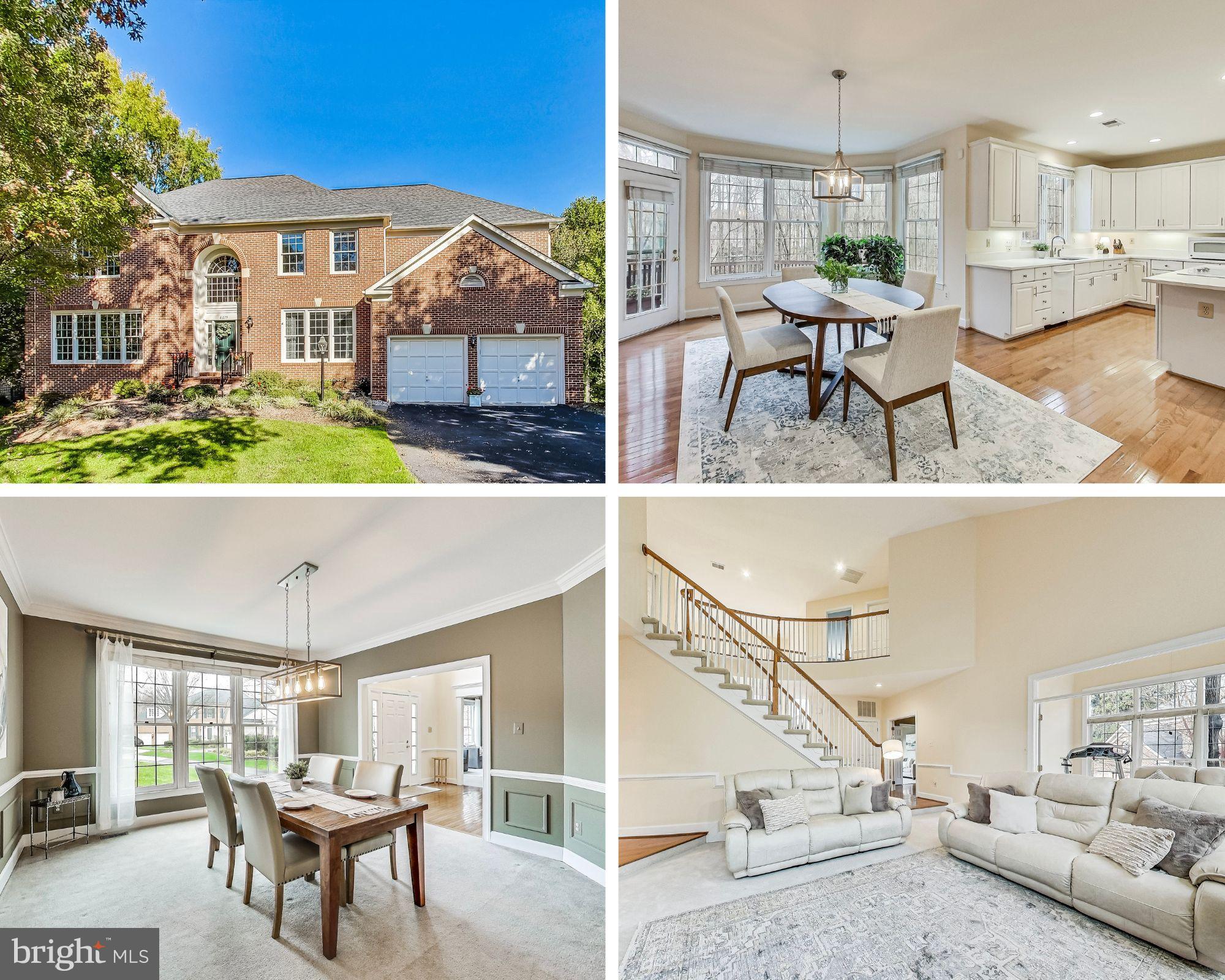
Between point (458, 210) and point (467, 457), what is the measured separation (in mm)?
1056

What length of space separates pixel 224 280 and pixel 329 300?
517 millimetres

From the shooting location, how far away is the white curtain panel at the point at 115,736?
468cm

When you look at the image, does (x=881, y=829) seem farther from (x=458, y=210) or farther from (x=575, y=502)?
(x=458, y=210)

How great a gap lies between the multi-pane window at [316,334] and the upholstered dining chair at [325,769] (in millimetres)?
3770

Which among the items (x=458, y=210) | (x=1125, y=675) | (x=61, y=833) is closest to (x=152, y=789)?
(x=61, y=833)

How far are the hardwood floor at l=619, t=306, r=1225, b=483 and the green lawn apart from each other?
3.54 ft

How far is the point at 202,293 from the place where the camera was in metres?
3.02

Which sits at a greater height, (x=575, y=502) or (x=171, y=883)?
(x=575, y=502)

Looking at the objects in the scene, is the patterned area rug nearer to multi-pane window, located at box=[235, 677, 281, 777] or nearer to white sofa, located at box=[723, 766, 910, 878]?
white sofa, located at box=[723, 766, 910, 878]

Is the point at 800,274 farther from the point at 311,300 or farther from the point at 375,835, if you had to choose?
the point at 375,835

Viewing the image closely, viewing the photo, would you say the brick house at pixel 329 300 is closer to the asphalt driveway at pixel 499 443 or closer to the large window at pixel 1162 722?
the asphalt driveway at pixel 499 443

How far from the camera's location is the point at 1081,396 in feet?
10.2

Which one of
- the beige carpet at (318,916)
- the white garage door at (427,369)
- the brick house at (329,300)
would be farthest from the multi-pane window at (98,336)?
the beige carpet at (318,916)

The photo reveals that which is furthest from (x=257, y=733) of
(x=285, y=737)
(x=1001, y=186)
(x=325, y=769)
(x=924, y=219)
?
(x=1001, y=186)
